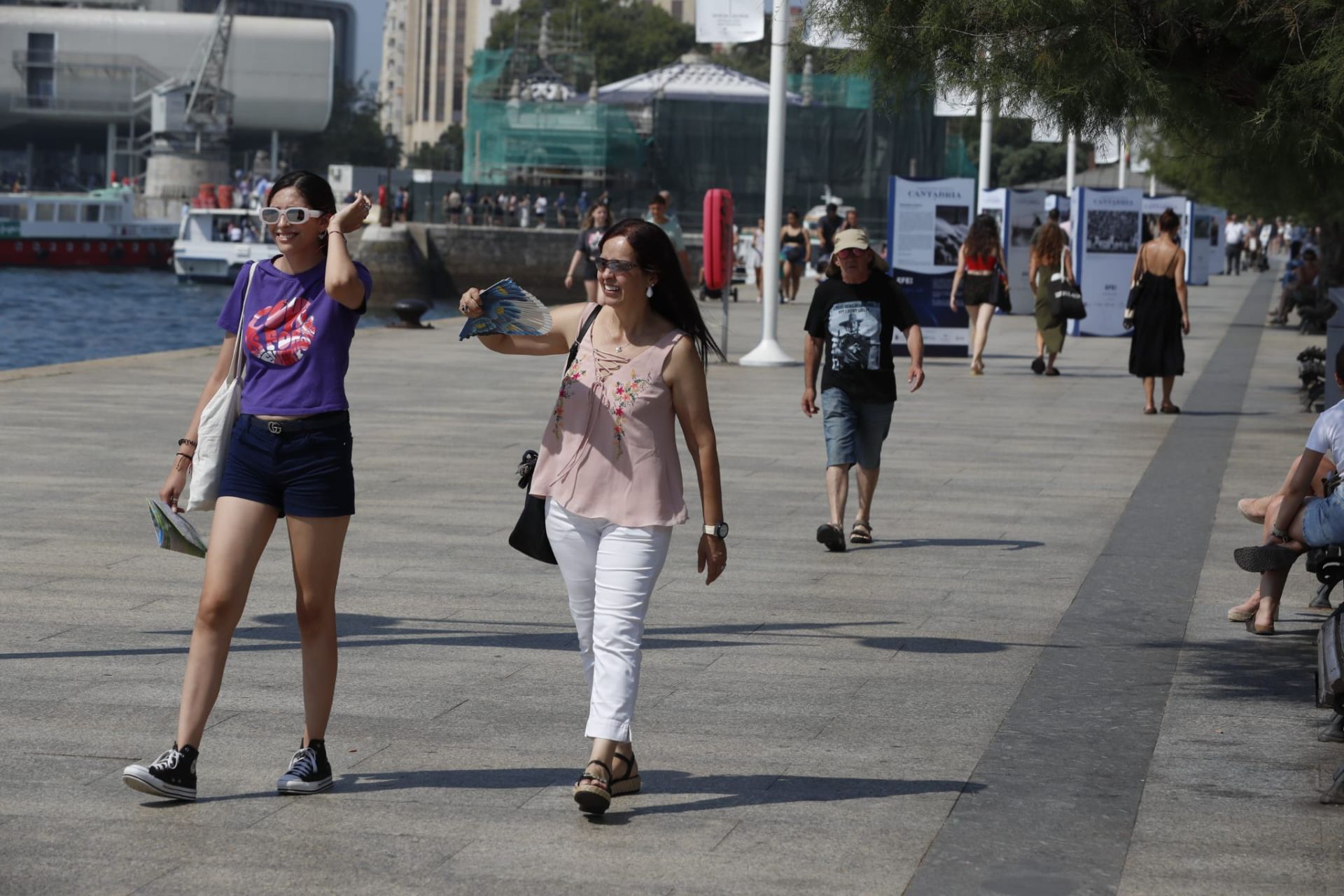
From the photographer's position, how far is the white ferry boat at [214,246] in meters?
61.0

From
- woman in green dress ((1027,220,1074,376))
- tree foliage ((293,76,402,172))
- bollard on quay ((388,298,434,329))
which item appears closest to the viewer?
woman in green dress ((1027,220,1074,376))

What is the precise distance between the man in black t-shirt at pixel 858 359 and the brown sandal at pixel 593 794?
15.7ft

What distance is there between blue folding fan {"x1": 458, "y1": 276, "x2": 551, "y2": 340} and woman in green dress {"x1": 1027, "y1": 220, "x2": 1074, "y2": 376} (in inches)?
605

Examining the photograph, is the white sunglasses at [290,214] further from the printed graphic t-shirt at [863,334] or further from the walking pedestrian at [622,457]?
the printed graphic t-shirt at [863,334]

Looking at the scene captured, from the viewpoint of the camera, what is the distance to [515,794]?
17.1ft

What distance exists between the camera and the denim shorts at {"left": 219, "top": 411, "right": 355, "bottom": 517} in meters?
5.14

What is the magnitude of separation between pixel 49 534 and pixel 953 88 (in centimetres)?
498

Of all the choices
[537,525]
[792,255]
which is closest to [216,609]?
[537,525]

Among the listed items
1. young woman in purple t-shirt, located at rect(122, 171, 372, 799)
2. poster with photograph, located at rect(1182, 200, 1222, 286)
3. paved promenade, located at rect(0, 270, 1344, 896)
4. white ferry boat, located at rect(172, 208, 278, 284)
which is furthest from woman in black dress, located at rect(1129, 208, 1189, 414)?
white ferry boat, located at rect(172, 208, 278, 284)

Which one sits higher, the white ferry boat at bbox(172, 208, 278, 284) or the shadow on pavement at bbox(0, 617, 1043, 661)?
the white ferry boat at bbox(172, 208, 278, 284)

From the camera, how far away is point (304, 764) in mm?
5152

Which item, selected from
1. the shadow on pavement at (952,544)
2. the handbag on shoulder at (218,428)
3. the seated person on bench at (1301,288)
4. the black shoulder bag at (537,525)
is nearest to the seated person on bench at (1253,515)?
the shadow on pavement at (952,544)

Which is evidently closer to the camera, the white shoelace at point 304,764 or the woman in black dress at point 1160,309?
the white shoelace at point 304,764

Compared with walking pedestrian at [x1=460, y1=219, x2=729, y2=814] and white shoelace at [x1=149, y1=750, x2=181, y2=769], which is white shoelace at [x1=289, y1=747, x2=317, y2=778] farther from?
walking pedestrian at [x1=460, y1=219, x2=729, y2=814]
